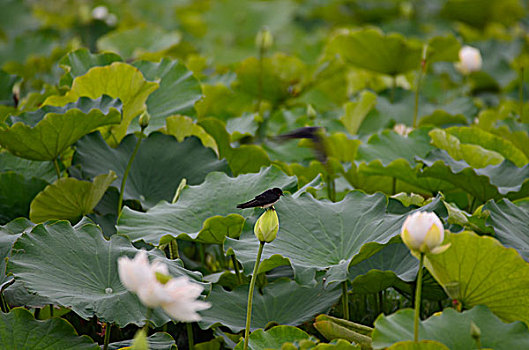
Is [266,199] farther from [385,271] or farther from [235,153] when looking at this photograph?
[235,153]

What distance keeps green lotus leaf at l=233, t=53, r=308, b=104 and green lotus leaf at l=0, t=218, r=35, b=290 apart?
38.6 inches

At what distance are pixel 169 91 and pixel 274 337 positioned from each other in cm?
83

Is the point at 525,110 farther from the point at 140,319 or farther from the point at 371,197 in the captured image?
the point at 140,319

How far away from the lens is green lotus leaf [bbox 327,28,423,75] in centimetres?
193

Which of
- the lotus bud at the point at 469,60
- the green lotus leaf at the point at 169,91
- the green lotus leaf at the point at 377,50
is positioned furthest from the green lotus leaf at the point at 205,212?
the lotus bud at the point at 469,60

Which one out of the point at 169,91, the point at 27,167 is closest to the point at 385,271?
the point at 169,91

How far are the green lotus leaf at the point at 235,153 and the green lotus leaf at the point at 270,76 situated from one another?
49 centimetres

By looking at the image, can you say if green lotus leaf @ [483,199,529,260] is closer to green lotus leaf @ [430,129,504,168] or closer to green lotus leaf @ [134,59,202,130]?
green lotus leaf @ [430,129,504,168]

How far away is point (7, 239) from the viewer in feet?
3.57

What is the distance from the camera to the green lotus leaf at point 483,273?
0.85m

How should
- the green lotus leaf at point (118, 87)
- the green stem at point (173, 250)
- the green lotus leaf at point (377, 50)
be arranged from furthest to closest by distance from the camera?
the green lotus leaf at point (377, 50)
the green lotus leaf at point (118, 87)
the green stem at point (173, 250)

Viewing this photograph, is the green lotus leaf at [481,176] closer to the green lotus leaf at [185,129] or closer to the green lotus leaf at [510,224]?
the green lotus leaf at [510,224]

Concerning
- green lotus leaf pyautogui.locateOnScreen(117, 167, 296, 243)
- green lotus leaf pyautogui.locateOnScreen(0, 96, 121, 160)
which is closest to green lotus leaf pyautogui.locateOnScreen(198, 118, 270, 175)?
green lotus leaf pyautogui.locateOnScreen(117, 167, 296, 243)

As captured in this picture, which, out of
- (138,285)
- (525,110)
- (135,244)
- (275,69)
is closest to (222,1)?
(275,69)
